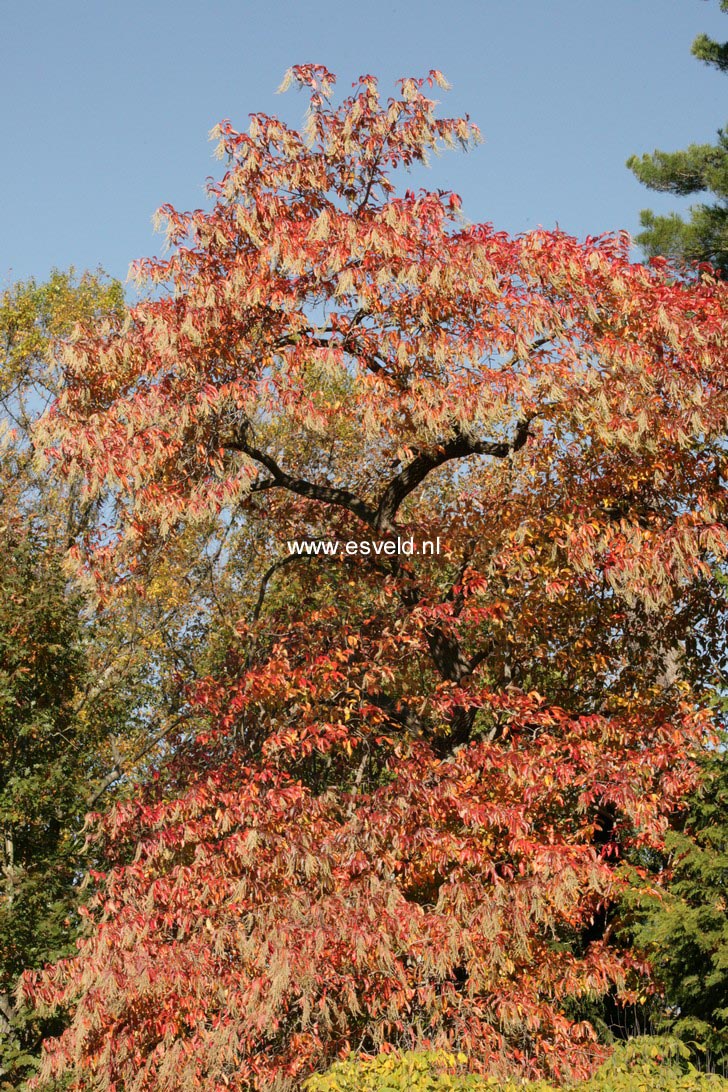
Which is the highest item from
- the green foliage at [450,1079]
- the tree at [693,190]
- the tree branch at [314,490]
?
the tree at [693,190]

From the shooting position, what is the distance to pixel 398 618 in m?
9.87

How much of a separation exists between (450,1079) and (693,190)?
15.3 metres

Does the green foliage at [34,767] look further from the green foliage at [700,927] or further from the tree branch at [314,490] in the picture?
the green foliage at [700,927]

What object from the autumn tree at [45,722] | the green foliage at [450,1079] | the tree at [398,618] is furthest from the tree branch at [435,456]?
the green foliage at [450,1079]

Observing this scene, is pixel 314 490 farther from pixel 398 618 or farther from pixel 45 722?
pixel 45 722

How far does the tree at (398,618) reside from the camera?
736 cm

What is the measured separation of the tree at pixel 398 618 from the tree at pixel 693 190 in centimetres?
746

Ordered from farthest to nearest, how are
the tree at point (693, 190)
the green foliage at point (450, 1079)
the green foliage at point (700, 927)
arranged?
the tree at point (693, 190) < the green foliage at point (700, 927) < the green foliage at point (450, 1079)

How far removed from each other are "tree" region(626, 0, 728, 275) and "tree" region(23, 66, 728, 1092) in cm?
746

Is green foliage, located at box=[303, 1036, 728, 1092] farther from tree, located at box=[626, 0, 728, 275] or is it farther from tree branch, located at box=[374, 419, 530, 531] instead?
tree, located at box=[626, 0, 728, 275]

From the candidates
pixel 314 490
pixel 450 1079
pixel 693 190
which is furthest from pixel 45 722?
pixel 693 190

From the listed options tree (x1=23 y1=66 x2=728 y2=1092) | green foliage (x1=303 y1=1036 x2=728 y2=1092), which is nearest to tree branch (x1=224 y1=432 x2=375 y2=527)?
tree (x1=23 y1=66 x2=728 y2=1092)

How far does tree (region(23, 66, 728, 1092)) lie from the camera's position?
24.1 ft

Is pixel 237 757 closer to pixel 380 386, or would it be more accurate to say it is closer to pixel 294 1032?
pixel 294 1032
